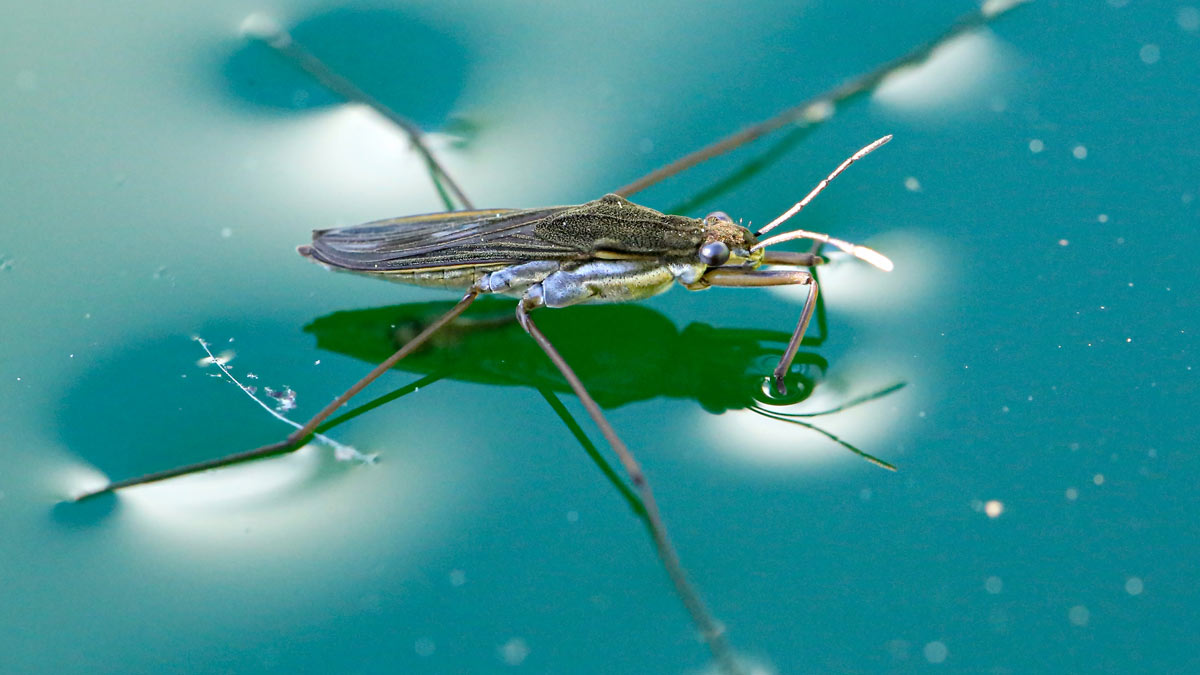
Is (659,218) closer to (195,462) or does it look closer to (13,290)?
(195,462)

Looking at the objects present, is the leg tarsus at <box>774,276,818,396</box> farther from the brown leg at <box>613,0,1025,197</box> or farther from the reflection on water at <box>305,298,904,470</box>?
the brown leg at <box>613,0,1025,197</box>

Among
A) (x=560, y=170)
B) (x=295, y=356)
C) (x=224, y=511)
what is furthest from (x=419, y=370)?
(x=560, y=170)

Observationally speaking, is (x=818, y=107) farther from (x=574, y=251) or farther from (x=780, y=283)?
(x=574, y=251)

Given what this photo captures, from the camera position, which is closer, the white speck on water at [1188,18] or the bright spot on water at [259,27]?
the white speck on water at [1188,18]

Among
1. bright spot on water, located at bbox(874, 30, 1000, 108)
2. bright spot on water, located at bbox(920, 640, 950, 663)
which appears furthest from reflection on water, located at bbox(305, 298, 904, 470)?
bright spot on water, located at bbox(874, 30, 1000, 108)

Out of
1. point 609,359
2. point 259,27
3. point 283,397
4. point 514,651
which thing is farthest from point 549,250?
point 259,27

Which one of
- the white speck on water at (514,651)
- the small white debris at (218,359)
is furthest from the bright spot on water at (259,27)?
the white speck on water at (514,651)

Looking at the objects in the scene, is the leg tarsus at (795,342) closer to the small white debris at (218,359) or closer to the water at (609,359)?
the water at (609,359)
